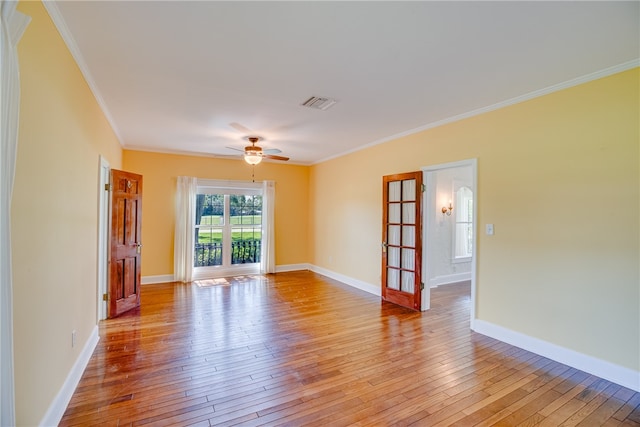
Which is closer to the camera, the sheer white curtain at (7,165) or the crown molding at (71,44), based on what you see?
the sheer white curtain at (7,165)

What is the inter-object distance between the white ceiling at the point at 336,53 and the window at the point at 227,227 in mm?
2913

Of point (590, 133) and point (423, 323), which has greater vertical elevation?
point (590, 133)

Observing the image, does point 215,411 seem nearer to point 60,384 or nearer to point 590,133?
point 60,384

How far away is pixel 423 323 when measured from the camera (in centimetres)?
407

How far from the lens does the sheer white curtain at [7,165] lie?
123 centimetres

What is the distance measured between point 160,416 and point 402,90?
3.51 meters

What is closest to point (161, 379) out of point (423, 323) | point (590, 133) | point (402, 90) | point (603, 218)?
point (423, 323)

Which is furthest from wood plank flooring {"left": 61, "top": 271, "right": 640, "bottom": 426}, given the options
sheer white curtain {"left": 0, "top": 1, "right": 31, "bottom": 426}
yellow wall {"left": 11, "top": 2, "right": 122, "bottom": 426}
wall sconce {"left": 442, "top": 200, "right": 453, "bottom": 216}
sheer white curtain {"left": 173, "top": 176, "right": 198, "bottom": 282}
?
wall sconce {"left": 442, "top": 200, "right": 453, "bottom": 216}

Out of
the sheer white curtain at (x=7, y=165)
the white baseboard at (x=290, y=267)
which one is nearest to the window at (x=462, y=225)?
the white baseboard at (x=290, y=267)

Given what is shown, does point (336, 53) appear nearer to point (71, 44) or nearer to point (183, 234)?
point (71, 44)

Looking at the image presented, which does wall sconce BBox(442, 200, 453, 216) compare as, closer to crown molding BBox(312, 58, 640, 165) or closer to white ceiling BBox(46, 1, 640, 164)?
crown molding BBox(312, 58, 640, 165)

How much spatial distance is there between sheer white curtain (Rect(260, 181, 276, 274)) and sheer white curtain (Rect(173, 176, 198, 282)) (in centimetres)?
156

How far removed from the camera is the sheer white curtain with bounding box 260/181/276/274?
7.05 meters

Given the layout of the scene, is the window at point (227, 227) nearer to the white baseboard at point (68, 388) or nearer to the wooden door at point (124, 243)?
the wooden door at point (124, 243)
